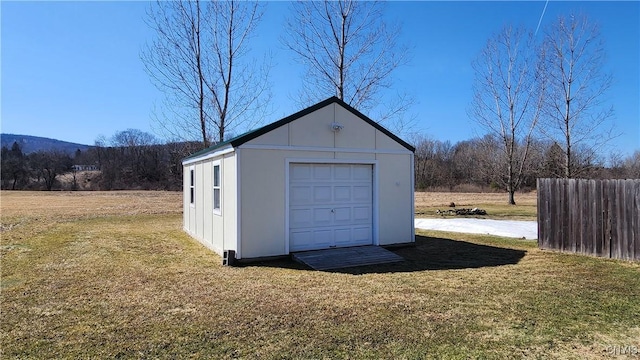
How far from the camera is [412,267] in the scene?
7812mm

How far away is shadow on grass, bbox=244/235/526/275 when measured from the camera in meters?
7.73

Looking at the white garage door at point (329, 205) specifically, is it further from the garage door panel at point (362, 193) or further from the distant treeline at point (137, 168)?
the distant treeline at point (137, 168)

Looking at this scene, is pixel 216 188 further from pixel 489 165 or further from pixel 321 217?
pixel 489 165

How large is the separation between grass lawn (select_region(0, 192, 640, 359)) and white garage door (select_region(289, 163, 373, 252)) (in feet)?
3.41

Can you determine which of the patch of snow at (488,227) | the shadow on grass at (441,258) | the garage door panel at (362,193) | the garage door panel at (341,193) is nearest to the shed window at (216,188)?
the shadow on grass at (441,258)

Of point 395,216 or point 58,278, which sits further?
point 395,216

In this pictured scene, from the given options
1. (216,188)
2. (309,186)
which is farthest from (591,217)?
(216,188)

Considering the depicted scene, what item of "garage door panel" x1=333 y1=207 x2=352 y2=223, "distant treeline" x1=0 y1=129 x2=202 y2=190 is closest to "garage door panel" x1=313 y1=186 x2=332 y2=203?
"garage door panel" x1=333 y1=207 x2=352 y2=223

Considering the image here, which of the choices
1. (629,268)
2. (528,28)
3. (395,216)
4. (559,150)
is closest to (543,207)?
(629,268)

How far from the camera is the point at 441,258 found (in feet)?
28.8

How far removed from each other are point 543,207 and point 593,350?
6.33 metres

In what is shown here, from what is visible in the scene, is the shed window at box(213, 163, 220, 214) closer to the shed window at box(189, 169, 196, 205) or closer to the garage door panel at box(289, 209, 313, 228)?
the garage door panel at box(289, 209, 313, 228)

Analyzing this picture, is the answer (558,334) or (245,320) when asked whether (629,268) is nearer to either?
(558,334)

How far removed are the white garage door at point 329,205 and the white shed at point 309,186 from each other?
2 cm
